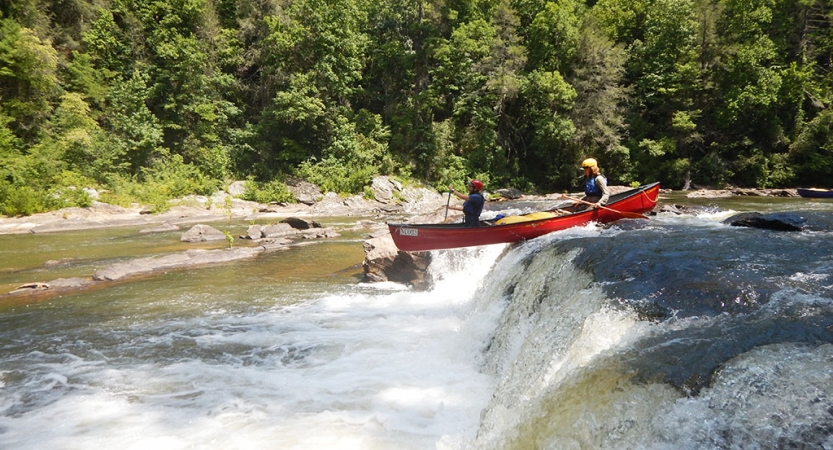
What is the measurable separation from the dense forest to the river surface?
1883cm

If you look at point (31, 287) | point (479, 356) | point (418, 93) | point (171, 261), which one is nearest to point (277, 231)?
point (171, 261)

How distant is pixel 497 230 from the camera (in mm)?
8828

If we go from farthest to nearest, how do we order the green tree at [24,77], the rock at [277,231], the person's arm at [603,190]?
the green tree at [24,77] → the rock at [277,231] → the person's arm at [603,190]

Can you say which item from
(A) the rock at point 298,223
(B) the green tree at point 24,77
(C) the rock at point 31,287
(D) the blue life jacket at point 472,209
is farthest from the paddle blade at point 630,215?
(B) the green tree at point 24,77

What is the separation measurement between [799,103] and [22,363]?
120 ft

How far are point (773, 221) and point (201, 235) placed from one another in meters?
15.8

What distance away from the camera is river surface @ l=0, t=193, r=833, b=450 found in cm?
296

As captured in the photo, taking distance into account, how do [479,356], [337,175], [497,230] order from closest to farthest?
[479,356] → [497,230] → [337,175]

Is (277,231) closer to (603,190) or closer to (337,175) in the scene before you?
(603,190)

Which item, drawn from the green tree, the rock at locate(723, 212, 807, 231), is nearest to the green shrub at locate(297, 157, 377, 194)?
the green tree

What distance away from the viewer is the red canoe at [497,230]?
351 inches

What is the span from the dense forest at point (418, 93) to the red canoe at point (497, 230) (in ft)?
61.3

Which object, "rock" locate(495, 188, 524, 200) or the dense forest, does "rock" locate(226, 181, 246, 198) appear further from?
"rock" locate(495, 188, 524, 200)

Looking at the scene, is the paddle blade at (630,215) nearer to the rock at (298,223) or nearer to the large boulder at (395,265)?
the large boulder at (395,265)
